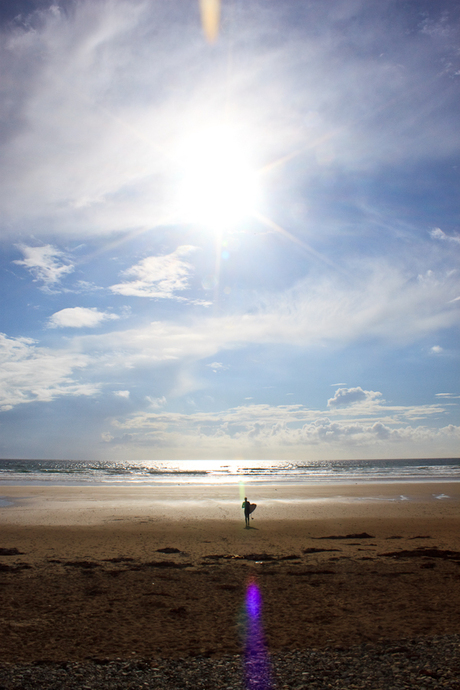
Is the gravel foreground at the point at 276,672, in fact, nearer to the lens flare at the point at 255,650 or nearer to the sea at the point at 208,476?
the lens flare at the point at 255,650

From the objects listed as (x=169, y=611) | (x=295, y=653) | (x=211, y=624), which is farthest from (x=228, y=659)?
(x=169, y=611)

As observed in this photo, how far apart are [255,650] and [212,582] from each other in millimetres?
4278

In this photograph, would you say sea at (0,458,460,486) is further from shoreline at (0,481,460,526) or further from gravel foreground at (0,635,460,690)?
gravel foreground at (0,635,460,690)

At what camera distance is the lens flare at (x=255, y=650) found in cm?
582

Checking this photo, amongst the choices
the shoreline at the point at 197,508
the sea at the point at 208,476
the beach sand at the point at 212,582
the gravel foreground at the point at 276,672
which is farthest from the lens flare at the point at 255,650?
the sea at the point at 208,476

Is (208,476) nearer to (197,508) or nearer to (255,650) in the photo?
(197,508)

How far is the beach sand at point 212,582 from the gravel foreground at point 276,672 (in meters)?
0.40

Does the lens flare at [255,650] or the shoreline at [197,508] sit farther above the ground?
the lens flare at [255,650]

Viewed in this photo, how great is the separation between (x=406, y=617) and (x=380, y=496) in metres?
28.4

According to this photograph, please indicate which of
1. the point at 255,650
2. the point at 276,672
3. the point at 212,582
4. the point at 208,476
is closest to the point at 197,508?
the point at 212,582

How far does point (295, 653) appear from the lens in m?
6.76

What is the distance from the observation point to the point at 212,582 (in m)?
10.9

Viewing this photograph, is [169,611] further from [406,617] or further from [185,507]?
[185,507]

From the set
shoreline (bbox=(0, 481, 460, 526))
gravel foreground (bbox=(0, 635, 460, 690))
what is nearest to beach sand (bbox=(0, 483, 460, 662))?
gravel foreground (bbox=(0, 635, 460, 690))
